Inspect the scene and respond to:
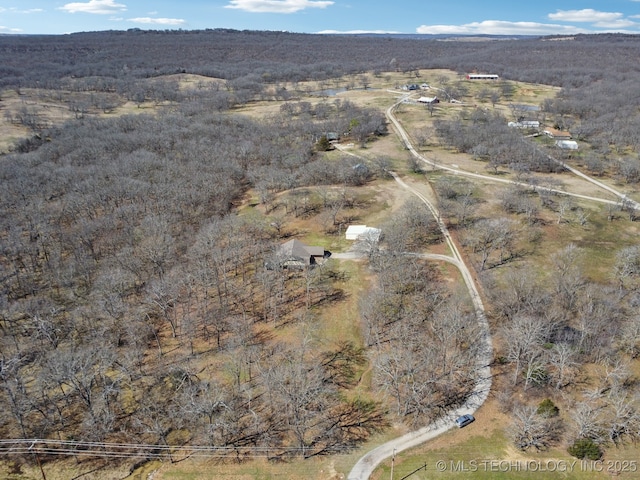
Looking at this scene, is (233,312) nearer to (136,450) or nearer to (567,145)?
(136,450)

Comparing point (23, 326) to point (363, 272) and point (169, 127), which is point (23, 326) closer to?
point (363, 272)

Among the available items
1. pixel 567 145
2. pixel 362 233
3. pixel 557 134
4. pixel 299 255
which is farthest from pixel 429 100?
pixel 299 255

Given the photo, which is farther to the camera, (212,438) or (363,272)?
(363,272)

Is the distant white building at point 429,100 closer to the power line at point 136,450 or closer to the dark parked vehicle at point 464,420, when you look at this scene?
the dark parked vehicle at point 464,420

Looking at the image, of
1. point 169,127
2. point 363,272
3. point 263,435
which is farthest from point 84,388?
point 169,127

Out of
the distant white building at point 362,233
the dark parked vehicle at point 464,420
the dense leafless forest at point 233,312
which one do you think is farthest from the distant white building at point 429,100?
the dark parked vehicle at point 464,420
